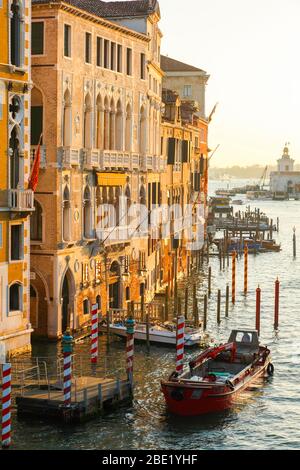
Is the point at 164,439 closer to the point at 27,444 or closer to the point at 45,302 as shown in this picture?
the point at 27,444

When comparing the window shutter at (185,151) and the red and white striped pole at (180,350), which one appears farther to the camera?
the window shutter at (185,151)

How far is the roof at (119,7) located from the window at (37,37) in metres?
7.63

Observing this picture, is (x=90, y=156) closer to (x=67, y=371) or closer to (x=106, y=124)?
(x=106, y=124)

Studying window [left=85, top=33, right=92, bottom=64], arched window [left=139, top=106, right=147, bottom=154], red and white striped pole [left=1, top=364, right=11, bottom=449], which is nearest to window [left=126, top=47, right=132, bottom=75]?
arched window [left=139, top=106, right=147, bottom=154]

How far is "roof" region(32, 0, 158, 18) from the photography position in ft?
125

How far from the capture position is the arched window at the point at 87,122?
108 ft

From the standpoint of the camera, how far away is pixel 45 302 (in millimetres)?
31328

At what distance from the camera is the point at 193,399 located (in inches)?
945

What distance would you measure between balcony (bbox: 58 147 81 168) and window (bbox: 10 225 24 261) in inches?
163

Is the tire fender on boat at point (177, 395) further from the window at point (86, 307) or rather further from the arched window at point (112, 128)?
the arched window at point (112, 128)

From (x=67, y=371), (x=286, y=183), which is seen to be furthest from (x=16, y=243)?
(x=286, y=183)

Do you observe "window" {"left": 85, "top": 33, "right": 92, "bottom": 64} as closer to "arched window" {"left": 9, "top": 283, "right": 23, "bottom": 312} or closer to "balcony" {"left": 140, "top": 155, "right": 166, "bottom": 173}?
"balcony" {"left": 140, "top": 155, "right": 166, "bottom": 173}

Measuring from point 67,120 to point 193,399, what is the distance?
1121 cm

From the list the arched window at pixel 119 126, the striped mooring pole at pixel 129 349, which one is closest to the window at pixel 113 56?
the arched window at pixel 119 126
